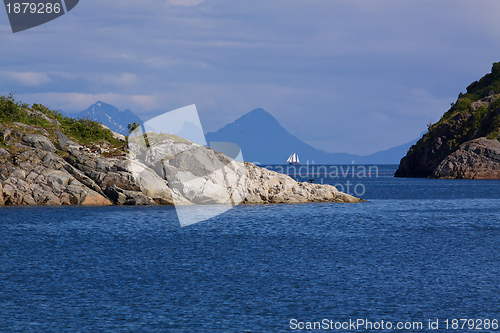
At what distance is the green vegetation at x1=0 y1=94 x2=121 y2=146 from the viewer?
185 ft

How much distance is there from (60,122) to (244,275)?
4594 centimetres

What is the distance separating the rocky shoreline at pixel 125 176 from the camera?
49.3 m

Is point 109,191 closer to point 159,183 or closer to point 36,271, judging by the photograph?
point 159,183

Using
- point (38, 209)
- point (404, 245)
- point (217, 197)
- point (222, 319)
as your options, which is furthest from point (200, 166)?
point (222, 319)

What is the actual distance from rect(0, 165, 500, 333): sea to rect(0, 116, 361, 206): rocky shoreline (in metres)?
7.29

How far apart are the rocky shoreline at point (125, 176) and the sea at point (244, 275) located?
729cm

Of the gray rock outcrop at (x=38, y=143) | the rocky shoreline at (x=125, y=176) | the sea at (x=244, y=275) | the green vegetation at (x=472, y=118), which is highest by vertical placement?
the green vegetation at (x=472, y=118)

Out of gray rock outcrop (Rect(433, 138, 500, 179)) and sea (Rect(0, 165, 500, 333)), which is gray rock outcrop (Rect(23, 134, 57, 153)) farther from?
gray rock outcrop (Rect(433, 138, 500, 179))

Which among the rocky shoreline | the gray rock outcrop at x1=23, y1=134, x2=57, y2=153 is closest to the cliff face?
the rocky shoreline
